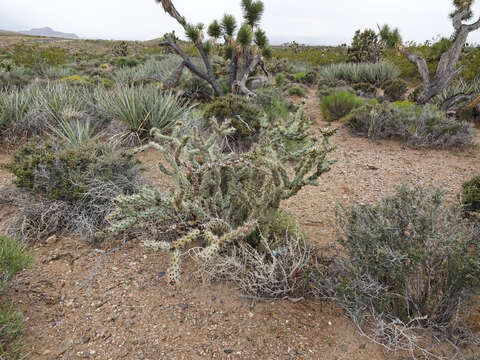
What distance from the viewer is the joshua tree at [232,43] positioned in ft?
27.0

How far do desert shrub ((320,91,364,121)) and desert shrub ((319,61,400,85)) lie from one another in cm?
531

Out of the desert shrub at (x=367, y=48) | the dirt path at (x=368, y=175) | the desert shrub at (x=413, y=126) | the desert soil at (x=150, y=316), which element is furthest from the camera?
the desert shrub at (x=367, y=48)

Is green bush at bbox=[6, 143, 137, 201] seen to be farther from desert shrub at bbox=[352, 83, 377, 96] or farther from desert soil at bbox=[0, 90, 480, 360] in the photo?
desert shrub at bbox=[352, 83, 377, 96]

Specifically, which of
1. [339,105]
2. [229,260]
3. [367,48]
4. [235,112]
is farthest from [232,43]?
[367,48]

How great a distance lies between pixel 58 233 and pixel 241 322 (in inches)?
76.3

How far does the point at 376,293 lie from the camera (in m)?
1.84

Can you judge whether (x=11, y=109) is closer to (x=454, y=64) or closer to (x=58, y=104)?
(x=58, y=104)

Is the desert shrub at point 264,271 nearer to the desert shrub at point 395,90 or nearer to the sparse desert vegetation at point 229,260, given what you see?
the sparse desert vegetation at point 229,260

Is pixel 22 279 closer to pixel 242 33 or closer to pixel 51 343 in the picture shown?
pixel 51 343

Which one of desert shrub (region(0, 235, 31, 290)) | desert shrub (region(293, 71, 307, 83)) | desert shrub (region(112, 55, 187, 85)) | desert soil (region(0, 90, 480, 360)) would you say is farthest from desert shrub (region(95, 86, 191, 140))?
desert shrub (region(293, 71, 307, 83))

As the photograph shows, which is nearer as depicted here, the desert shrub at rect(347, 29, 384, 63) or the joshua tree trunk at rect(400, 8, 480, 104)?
the joshua tree trunk at rect(400, 8, 480, 104)

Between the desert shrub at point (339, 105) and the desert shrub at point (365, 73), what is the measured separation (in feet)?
17.4

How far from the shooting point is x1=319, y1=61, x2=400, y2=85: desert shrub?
11703mm

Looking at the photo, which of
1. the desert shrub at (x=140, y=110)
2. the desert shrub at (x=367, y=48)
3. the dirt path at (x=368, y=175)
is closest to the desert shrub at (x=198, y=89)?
the desert shrub at (x=140, y=110)
